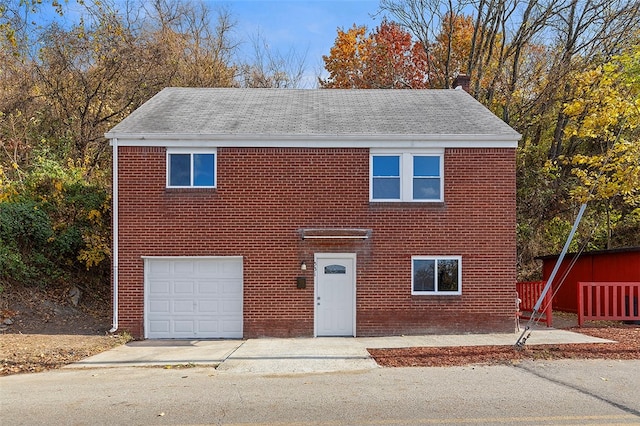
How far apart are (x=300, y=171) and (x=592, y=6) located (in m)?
19.6

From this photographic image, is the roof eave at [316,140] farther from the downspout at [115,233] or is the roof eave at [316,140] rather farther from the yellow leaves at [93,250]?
the yellow leaves at [93,250]

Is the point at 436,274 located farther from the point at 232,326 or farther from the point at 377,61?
the point at 377,61

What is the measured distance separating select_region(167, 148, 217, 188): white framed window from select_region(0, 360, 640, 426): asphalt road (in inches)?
214

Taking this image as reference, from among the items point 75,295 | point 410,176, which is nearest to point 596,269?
point 410,176

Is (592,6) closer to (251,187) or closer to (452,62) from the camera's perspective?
(452,62)

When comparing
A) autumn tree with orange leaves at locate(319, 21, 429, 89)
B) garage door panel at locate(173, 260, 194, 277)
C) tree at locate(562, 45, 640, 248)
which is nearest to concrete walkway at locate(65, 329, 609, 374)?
garage door panel at locate(173, 260, 194, 277)

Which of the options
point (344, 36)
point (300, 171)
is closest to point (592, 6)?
point (344, 36)

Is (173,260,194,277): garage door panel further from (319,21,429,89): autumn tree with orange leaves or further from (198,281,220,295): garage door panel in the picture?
(319,21,429,89): autumn tree with orange leaves

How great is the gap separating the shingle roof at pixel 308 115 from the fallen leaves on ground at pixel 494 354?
549cm

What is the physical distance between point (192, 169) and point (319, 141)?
3.38m

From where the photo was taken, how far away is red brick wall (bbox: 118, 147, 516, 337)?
1458 cm

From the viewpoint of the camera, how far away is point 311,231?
1459 cm

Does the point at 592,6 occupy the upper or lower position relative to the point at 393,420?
upper

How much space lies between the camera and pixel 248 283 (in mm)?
14578
